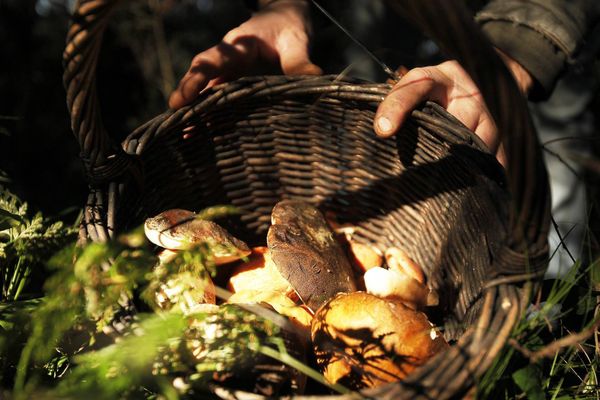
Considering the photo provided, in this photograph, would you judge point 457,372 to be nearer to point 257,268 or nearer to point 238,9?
point 257,268

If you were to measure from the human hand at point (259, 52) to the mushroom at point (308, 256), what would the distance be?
1.59 ft

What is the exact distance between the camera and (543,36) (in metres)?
2.27

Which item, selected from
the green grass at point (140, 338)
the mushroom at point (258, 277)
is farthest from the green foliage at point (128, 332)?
the mushroom at point (258, 277)

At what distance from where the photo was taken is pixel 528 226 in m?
1.02

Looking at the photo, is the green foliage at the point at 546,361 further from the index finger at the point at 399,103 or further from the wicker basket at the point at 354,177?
the index finger at the point at 399,103

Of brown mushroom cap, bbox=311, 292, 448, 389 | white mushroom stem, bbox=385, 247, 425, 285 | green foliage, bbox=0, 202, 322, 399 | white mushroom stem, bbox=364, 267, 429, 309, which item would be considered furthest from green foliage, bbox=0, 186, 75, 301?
white mushroom stem, bbox=385, 247, 425, 285

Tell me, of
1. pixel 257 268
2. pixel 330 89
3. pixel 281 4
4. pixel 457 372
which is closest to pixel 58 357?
pixel 257 268

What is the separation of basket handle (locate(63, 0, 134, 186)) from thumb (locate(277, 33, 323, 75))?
83 cm

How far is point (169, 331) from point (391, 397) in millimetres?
419

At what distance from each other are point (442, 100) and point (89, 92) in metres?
1.13

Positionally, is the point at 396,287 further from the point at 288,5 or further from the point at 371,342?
the point at 288,5

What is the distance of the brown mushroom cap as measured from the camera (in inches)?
46.4

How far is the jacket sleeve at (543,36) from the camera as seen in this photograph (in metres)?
2.25

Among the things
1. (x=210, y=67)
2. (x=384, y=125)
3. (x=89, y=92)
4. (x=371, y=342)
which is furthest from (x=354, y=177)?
(x=89, y=92)
